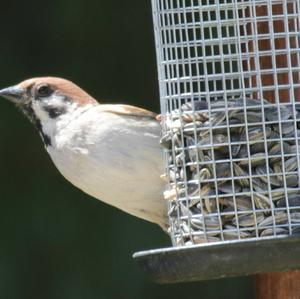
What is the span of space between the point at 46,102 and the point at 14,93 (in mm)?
150

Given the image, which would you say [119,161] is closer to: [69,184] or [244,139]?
[244,139]

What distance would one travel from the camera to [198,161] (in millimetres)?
3822

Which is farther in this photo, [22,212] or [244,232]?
[22,212]

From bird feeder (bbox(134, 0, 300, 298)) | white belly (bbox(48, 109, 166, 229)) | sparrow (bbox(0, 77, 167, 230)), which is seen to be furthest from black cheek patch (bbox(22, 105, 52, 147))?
bird feeder (bbox(134, 0, 300, 298))

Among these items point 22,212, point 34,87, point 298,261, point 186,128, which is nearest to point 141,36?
point 22,212

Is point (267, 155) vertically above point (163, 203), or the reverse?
point (267, 155)

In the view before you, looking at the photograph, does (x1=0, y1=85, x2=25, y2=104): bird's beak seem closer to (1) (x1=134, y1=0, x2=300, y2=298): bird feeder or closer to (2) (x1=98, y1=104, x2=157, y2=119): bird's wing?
(2) (x1=98, y1=104, x2=157, y2=119): bird's wing

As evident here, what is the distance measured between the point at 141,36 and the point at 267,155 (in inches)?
126

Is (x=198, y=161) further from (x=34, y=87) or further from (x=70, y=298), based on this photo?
(x=70, y=298)

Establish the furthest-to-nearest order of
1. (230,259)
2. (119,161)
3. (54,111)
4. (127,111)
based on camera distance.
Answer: (54,111), (127,111), (119,161), (230,259)

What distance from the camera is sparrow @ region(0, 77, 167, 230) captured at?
480 cm

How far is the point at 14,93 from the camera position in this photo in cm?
506

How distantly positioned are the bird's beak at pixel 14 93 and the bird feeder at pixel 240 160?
1.19 m

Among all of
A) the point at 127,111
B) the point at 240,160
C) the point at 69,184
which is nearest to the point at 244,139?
the point at 240,160
